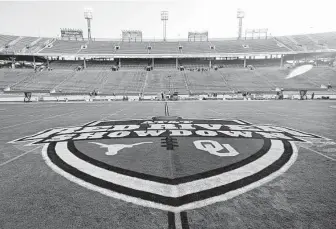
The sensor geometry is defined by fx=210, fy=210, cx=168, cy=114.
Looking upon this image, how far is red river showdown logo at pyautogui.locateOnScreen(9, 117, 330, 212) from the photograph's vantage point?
135 inches

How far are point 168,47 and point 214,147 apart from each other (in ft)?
205

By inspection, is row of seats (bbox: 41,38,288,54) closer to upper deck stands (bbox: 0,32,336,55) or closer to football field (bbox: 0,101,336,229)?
upper deck stands (bbox: 0,32,336,55)

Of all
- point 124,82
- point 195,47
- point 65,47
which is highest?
point 195,47

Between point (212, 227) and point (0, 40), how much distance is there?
7653 centimetres

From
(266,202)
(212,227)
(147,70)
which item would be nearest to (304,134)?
(266,202)

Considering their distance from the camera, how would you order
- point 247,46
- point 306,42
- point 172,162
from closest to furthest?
point 172,162, point 306,42, point 247,46

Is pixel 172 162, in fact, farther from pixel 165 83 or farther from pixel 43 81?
pixel 43 81

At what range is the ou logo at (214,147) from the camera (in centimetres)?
544

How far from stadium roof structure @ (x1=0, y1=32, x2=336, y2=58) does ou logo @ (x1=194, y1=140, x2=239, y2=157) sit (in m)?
54.6

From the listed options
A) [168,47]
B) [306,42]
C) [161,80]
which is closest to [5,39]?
[168,47]

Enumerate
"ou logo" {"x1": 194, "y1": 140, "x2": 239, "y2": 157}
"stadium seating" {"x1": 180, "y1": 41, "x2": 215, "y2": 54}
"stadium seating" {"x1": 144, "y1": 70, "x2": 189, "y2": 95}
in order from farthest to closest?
"stadium seating" {"x1": 180, "y1": 41, "x2": 215, "y2": 54}, "stadium seating" {"x1": 144, "y1": 70, "x2": 189, "y2": 95}, "ou logo" {"x1": 194, "y1": 140, "x2": 239, "y2": 157}

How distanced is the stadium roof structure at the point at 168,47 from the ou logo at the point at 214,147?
54.6 metres

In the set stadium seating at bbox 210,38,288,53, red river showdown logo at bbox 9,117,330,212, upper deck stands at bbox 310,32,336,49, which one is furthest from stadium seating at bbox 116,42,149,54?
red river showdown logo at bbox 9,117,330,212

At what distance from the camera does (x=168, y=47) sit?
64.7 meters
